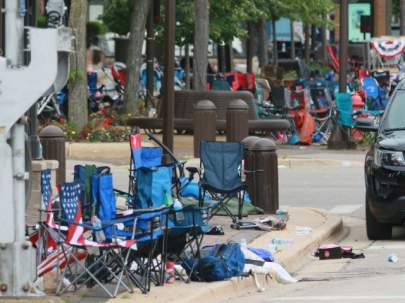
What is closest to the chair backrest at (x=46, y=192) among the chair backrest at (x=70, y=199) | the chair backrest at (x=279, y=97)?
the chair backrest at (x=70, y=199)

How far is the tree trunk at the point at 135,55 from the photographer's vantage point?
31.4m

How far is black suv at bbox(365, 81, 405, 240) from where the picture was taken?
14109mm

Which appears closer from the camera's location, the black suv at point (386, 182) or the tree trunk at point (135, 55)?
the black suv at point (386, 182)

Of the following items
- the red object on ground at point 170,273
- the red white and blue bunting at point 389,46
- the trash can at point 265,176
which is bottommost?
the red object on ground at point 170,273

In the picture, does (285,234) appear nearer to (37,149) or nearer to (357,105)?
(37,149)

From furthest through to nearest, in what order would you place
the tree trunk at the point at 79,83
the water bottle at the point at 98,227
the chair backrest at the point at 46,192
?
the tree trunk at the point at 79,83 → the chair backrest at the point at 46,192 → the water bottle at the point at 98,227

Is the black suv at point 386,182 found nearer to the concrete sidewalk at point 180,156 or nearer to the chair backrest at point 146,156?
the chair backrest at point 146,156

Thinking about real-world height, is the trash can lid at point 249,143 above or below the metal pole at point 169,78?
below

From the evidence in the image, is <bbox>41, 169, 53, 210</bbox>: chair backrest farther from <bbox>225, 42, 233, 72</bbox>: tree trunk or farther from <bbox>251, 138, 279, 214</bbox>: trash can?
<bbox>225, 42, 233, 72</bbox>: tree trunk

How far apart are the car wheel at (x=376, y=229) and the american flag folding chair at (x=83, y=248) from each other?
4.72 metres

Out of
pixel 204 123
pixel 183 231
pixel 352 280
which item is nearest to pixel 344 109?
pixel 204 123

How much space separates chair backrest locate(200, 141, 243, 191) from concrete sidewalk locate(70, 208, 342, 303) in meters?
0.47

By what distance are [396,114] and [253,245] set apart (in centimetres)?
273

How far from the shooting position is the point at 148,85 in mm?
33750
